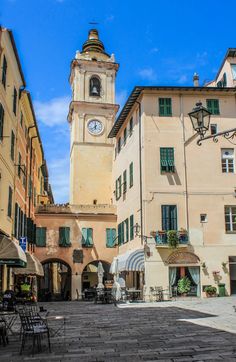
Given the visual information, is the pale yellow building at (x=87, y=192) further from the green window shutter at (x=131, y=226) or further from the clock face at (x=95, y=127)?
the green window shutter at (x=131, y=226)

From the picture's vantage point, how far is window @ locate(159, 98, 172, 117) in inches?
1139

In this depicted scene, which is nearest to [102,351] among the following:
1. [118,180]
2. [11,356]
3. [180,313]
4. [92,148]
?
[11,356]

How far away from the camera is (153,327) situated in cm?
1338

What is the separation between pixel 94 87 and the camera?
43.7 m

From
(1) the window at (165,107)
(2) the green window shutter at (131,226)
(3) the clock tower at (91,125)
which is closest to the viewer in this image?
(1) the window at (165,107)

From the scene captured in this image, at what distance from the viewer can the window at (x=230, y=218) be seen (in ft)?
90.6

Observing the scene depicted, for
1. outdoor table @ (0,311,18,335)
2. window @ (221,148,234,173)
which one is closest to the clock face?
window @ (221,148,234,173)

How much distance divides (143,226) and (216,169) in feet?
18.7

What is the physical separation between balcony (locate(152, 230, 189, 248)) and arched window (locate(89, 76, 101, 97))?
68.0 ft

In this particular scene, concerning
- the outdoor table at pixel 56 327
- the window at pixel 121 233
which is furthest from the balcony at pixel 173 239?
the outdoor table at pixel 56 327

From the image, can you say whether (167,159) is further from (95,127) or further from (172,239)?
(95,127)

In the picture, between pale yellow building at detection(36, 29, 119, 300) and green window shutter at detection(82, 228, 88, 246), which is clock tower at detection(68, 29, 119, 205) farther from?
green window shutter at detection(82, 228, 88, 246)

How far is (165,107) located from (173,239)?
27.3ft

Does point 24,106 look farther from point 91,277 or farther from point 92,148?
point 91,277
